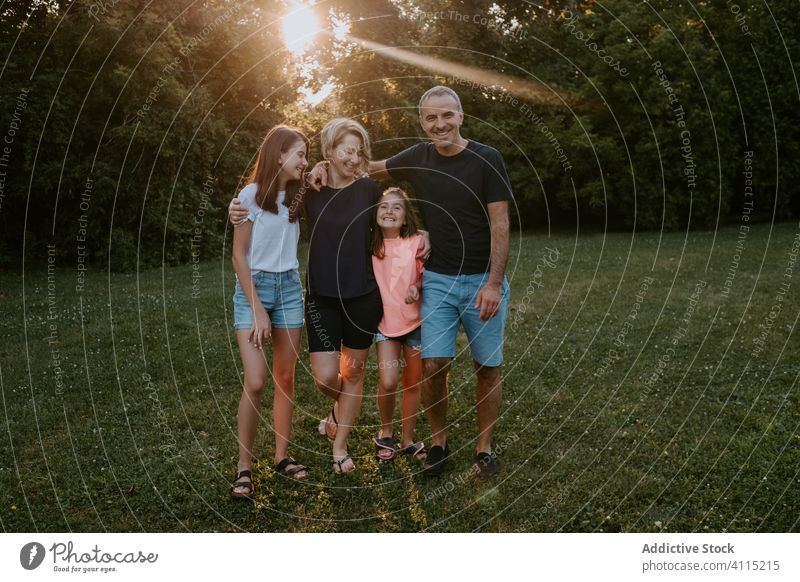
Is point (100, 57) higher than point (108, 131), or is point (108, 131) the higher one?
point (100, 57)

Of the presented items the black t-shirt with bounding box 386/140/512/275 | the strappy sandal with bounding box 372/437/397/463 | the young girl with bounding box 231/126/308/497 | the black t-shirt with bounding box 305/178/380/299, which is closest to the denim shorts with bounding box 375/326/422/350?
the black t-shirt with bounding box 305/178/380/299

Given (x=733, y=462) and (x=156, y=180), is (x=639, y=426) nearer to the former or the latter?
(x=733, y=462)

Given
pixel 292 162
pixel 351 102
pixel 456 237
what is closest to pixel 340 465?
pixel 456 237

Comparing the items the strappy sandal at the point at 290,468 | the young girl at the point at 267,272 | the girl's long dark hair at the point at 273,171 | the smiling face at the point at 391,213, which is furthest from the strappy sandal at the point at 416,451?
the girl's long dark hair at the point at 273,171

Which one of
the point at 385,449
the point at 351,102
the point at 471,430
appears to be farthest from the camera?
the point at 351,102

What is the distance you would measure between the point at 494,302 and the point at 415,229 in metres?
1.01

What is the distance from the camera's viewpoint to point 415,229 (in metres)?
5.98

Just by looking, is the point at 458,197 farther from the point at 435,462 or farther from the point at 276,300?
the point at 435,462

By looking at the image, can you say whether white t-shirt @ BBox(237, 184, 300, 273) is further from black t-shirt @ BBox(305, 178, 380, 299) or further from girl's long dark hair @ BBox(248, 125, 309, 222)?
black t-shirt @ BBox(305, 178, 380, 299)

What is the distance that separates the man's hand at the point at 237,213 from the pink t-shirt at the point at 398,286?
1281 millimetres

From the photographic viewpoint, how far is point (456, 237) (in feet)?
18.3

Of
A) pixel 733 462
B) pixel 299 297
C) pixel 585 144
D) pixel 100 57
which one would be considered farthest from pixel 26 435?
pixel 585 144

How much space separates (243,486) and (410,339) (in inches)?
73.9

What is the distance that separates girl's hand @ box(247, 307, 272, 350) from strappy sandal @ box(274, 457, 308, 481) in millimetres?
1306
